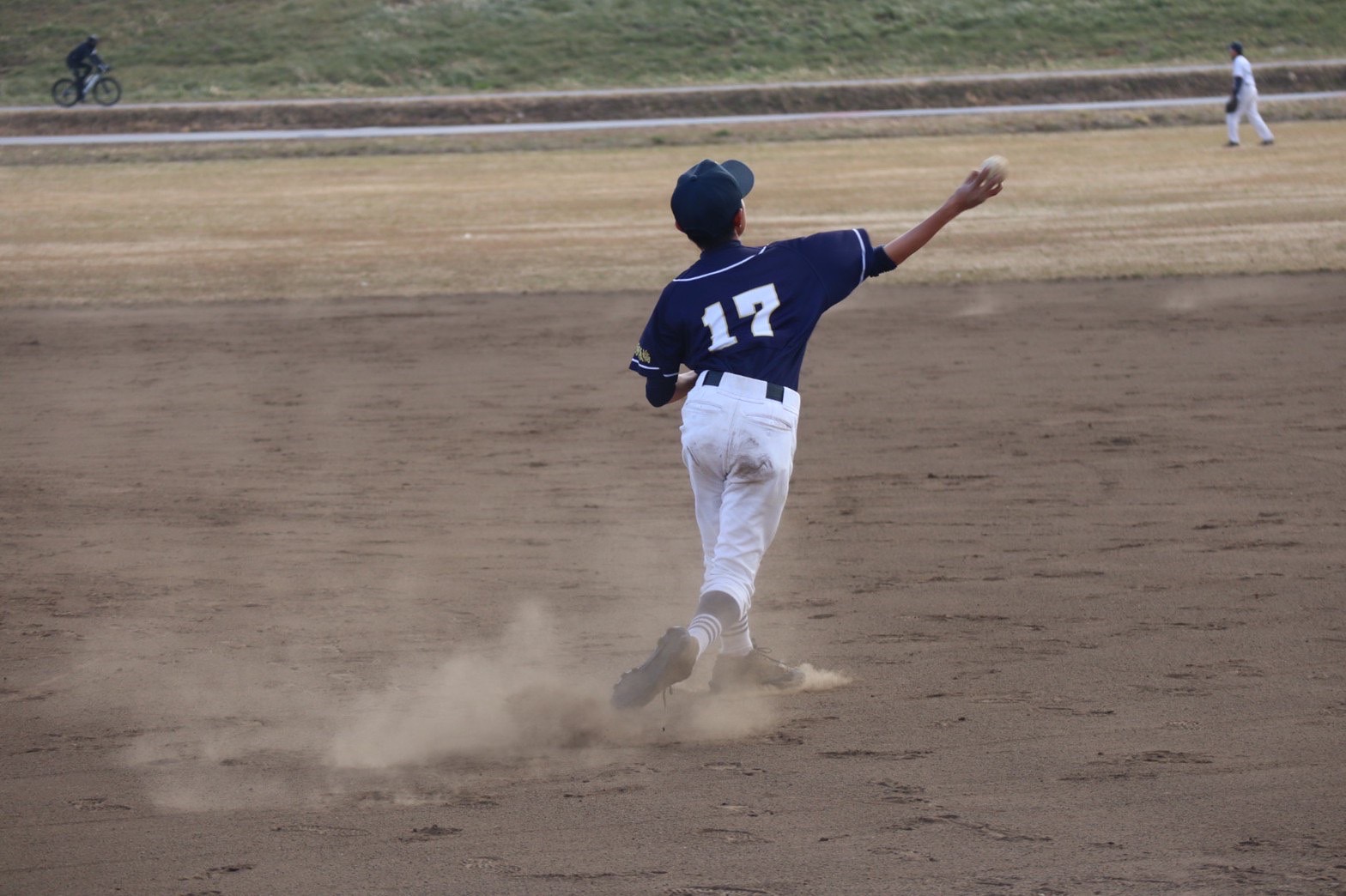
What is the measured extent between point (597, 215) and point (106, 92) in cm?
2258

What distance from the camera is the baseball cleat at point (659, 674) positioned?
14.7ft

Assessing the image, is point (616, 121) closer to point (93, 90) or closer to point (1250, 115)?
point (1250, 115)

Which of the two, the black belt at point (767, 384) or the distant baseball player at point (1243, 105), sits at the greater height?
the distant baseball player at point (1243, 105)

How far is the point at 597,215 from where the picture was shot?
19.0m

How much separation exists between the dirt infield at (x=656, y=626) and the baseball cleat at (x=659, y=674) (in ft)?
0.73

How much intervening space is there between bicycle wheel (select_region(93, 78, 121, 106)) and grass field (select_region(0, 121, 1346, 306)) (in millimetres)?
10258

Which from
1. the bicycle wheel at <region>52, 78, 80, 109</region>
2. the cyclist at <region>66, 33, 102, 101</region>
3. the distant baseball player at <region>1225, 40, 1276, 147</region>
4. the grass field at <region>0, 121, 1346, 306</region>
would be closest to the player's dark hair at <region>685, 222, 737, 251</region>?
the grass field at <region>0, 121, 1346, 306</region>

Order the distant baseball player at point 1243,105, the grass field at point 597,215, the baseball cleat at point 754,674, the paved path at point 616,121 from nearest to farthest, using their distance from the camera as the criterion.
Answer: the baseball cleat at point 754,674 < the grass field at point 597,215 < the distant baseball player at point 1243,105 < the paved path at point 616,121

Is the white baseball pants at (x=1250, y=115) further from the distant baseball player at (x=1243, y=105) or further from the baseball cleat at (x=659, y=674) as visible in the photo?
the baseball cleat at (x=659, y=674)

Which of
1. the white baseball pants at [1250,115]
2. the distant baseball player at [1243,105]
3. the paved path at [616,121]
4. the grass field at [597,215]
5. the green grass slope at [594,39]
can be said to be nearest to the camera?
the grass field at [597,215]

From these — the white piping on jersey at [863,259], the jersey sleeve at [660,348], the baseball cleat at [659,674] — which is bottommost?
the baseball cleat at [659,674]

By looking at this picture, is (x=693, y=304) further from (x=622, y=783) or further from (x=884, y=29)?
(x=884, y=29)

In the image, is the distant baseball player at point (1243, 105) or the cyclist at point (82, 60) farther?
the cyclist at point (82, 60)

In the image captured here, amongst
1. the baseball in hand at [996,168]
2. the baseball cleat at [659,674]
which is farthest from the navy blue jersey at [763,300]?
the baseball cleat at [659,674]
